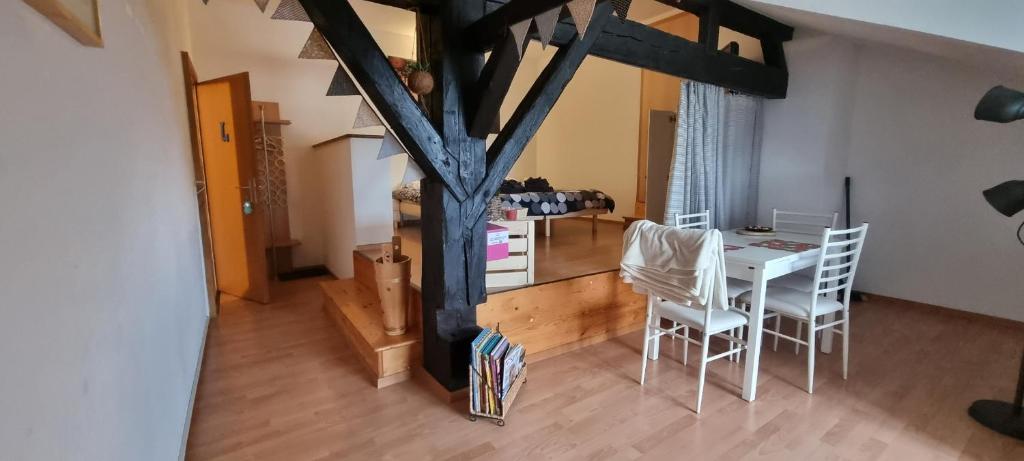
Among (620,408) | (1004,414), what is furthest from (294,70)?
(1004,414)

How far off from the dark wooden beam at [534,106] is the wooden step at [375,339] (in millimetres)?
859

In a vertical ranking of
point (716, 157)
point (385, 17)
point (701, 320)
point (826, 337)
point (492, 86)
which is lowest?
point (826, 337)

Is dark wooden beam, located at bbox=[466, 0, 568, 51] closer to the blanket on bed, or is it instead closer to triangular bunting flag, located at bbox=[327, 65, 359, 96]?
triangular bunting flag, located at bbox=[327, 65, 359, 96]

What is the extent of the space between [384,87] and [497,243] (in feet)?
3.59

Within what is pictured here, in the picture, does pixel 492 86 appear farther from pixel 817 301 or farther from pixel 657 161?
pixel 657 161

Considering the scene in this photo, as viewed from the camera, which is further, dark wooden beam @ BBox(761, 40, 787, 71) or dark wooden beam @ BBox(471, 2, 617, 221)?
dark wooden beam @ BBox(761, 40, 787, 71)

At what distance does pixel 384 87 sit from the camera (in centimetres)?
188

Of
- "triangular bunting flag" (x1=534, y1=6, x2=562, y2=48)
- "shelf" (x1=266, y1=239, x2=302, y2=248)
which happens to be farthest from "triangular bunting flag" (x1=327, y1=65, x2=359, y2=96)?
"shelf" (x1=266, y1=239, x2=302, y2=248)

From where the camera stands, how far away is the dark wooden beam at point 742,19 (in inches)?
116

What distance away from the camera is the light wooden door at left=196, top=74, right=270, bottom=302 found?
3439 millimetres

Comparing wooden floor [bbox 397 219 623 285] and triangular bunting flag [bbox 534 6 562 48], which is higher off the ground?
triangular bunting flag [bbox 534 6 562 48]

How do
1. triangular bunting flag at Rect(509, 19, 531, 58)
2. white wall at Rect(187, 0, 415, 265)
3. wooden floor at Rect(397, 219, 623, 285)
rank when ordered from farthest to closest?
white wall at Rect(187, 0, 415, 265)
wooden floor at Rect(397, 219, 623, 285)
triangular bunting flag at Rect(509, 19, 531, 58)

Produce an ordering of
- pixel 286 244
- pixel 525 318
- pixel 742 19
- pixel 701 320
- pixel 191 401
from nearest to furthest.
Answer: pixel 191 401
pixel 701 320
pixel 525 318
pixel 742 19
pixel 286 244

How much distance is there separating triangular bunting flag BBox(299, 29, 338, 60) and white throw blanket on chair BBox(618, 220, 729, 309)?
1.67 metres
